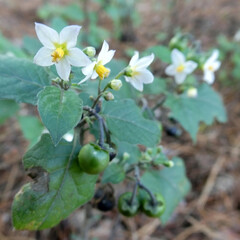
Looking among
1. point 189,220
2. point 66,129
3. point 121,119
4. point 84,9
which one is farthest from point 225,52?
point 66,129

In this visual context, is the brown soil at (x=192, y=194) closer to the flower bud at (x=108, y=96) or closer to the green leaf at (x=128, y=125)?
the green leaf at (x=128, y=125)

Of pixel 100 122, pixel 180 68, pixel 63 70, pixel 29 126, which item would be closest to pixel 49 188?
pixel 100 122

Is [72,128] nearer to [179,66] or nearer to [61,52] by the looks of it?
[61,52]

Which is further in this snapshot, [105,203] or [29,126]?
[29,126]

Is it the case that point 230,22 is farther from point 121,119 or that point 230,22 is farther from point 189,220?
point 121,119

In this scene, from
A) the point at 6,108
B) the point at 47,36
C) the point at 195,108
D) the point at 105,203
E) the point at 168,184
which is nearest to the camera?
the point at 47,36
